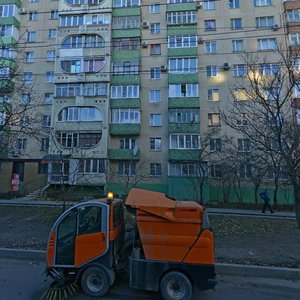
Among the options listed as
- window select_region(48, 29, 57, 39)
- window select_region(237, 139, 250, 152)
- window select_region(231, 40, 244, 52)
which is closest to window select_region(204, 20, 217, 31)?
window select_region(231, 40, 244, 52)

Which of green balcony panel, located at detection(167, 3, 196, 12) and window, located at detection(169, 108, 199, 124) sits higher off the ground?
green balcony panel, located at detection(167, 3, 196, 12)

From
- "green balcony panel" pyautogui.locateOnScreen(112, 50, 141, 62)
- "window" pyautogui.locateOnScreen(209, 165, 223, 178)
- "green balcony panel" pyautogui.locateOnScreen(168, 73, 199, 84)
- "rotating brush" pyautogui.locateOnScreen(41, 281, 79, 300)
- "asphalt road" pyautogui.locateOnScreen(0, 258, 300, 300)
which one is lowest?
"asphalt road" pyautogui.locateOnScreen(0, 258, 300, 300)

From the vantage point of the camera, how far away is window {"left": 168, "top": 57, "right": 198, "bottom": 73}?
28.4m

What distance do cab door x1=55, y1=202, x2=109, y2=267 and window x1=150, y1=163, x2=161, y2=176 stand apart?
72.7 ft

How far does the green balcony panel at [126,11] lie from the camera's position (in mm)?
29469

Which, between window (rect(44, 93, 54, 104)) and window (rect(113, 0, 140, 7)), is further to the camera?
window (rect(44, 93, 54, 104))

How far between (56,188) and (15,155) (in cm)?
659

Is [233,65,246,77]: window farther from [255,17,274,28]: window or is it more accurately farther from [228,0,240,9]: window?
[228,0,240,9]: window

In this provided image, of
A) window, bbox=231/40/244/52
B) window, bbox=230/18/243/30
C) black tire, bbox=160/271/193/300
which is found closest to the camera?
black tire, bbox=160/271/193/300

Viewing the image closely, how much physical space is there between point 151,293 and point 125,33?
28843mm

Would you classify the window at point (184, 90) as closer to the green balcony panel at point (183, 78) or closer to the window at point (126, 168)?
the green balcony panel at point (183, 78)

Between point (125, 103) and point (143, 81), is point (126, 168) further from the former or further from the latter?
point (143, 81)

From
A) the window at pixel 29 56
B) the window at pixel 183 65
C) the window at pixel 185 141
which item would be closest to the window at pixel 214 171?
the window at pixel 185 141

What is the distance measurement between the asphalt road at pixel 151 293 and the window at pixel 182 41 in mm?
26641
